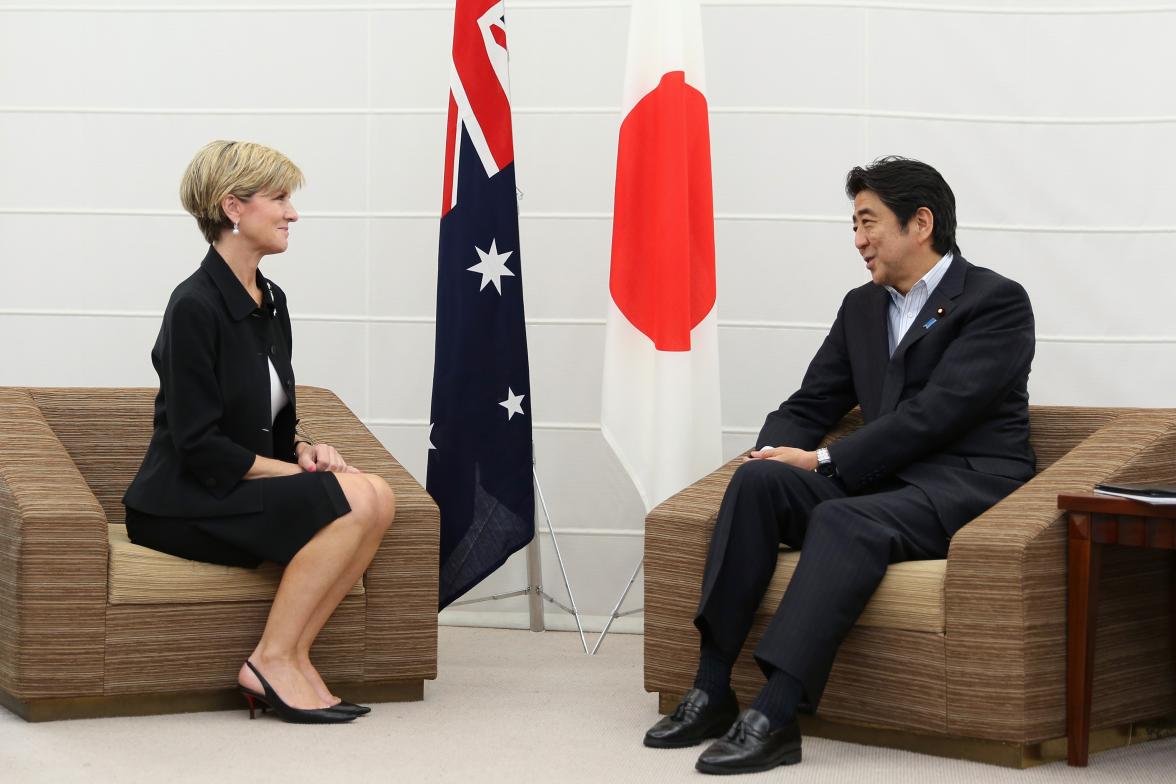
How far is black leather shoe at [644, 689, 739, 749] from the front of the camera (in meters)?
2.72

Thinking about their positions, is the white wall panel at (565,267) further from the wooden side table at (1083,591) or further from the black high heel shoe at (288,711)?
the wooden side table at (1083,591)

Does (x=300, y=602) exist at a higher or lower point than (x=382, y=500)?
lower

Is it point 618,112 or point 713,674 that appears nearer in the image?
point 713,674

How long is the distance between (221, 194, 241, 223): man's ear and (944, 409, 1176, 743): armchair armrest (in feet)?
5.39

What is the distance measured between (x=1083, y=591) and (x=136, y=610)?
6.10ft

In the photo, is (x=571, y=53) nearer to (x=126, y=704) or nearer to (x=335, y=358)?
(x=335, y=358)

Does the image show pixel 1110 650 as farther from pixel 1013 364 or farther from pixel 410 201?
pixel 410 201

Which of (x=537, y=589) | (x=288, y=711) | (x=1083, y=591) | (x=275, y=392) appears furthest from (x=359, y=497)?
(x=1083, y=591)

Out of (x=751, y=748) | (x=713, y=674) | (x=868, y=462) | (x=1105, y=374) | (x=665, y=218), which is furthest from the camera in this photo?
(x=1105, y=374)

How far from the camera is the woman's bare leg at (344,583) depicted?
2934 millimetres

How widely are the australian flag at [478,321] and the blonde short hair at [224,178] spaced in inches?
27.9

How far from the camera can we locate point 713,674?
276 cm

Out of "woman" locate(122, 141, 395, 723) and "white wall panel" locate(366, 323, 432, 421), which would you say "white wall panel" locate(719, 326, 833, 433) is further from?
"woman" locate(122, 141, 395, 723)

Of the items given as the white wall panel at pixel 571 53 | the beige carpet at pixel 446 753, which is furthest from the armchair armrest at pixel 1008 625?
the white wall panel at pixel 571 53
